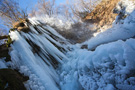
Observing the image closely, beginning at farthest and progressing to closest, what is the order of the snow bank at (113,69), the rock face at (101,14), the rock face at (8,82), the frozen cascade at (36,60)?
the rock face at (101,14)
the frozen cascade at (36,60)
the rock face at (8,82)
the snow bank at (113,69)

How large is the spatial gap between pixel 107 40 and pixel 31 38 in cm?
346

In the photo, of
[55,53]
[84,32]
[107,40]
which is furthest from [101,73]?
[84,32]

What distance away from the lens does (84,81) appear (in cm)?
167

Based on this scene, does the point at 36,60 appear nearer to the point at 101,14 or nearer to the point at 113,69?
the point at 113,69

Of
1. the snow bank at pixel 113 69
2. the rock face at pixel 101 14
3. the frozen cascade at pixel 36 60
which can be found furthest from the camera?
the rock face at pixel 101 14

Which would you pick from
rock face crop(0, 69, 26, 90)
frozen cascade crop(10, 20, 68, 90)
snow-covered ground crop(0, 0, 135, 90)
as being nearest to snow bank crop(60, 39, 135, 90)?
snow-covered ground crop(0, 0, 135, 90)

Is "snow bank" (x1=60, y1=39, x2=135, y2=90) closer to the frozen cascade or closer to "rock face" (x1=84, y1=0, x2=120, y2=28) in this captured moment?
the frozen cascade

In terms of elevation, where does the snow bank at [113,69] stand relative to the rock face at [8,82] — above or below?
below

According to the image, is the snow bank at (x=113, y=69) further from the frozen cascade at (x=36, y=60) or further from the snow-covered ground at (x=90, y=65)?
the frozen cascade at (x=36, y=60)

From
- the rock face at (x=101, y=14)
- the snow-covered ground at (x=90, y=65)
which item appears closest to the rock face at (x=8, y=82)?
the snow-covered ground at (x=90, y=65)

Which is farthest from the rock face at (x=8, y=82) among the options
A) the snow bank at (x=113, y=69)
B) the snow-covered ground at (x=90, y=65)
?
the snow bank at (x=113, y=69)

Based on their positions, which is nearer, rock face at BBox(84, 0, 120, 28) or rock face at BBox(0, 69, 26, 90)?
rock face at BBox(0, 69, 26, 90)

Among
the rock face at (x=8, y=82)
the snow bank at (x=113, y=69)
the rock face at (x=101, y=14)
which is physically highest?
the rock face at (x=101, y=14)

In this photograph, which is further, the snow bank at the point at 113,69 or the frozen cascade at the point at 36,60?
the frozen cascade at the point at 36,60
